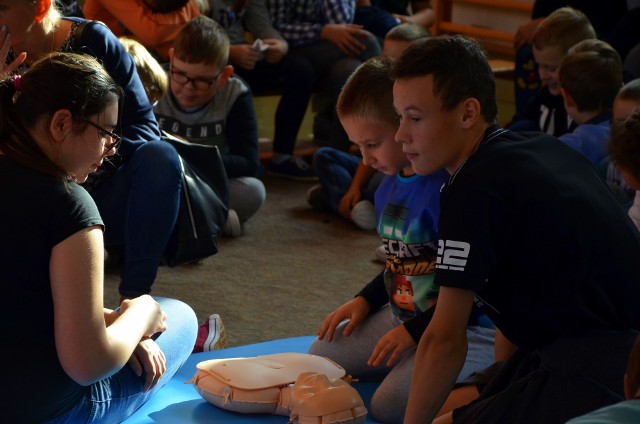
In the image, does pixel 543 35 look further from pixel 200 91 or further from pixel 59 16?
pixel 59 16

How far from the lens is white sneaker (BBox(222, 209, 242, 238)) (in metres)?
3.54

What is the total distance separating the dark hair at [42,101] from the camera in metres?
1.64

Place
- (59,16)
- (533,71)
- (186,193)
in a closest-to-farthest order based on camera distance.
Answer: (59,16) → (186,193) → (533,71)

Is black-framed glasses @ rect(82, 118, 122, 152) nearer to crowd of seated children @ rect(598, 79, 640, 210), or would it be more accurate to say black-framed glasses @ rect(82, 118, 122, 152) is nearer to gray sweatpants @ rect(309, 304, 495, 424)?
gray sweatpants @ rect(309, 304, 495, 424)

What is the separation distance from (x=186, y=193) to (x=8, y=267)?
3.64 feet

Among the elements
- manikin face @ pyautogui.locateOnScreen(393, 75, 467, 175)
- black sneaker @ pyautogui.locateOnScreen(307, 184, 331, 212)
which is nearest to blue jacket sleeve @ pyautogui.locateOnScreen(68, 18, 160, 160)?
manikin face @ pyautogui.locateOnScreen(393, 75, 467, 175)

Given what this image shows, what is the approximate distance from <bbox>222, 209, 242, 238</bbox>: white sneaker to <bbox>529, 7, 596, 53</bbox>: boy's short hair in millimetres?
1403

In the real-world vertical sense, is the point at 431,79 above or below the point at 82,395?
above

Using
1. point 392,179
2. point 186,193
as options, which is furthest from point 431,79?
point 186,193

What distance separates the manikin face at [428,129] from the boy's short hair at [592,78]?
5.77ft

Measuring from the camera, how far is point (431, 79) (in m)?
1.69

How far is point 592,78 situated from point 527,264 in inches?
72.9

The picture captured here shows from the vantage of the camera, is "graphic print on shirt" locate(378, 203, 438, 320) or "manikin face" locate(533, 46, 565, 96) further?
"manikin face" locate(533, 46, 565, 96)

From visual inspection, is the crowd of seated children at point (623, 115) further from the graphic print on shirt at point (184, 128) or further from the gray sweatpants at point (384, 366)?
the graphic print on shirt at point (184, 128)
